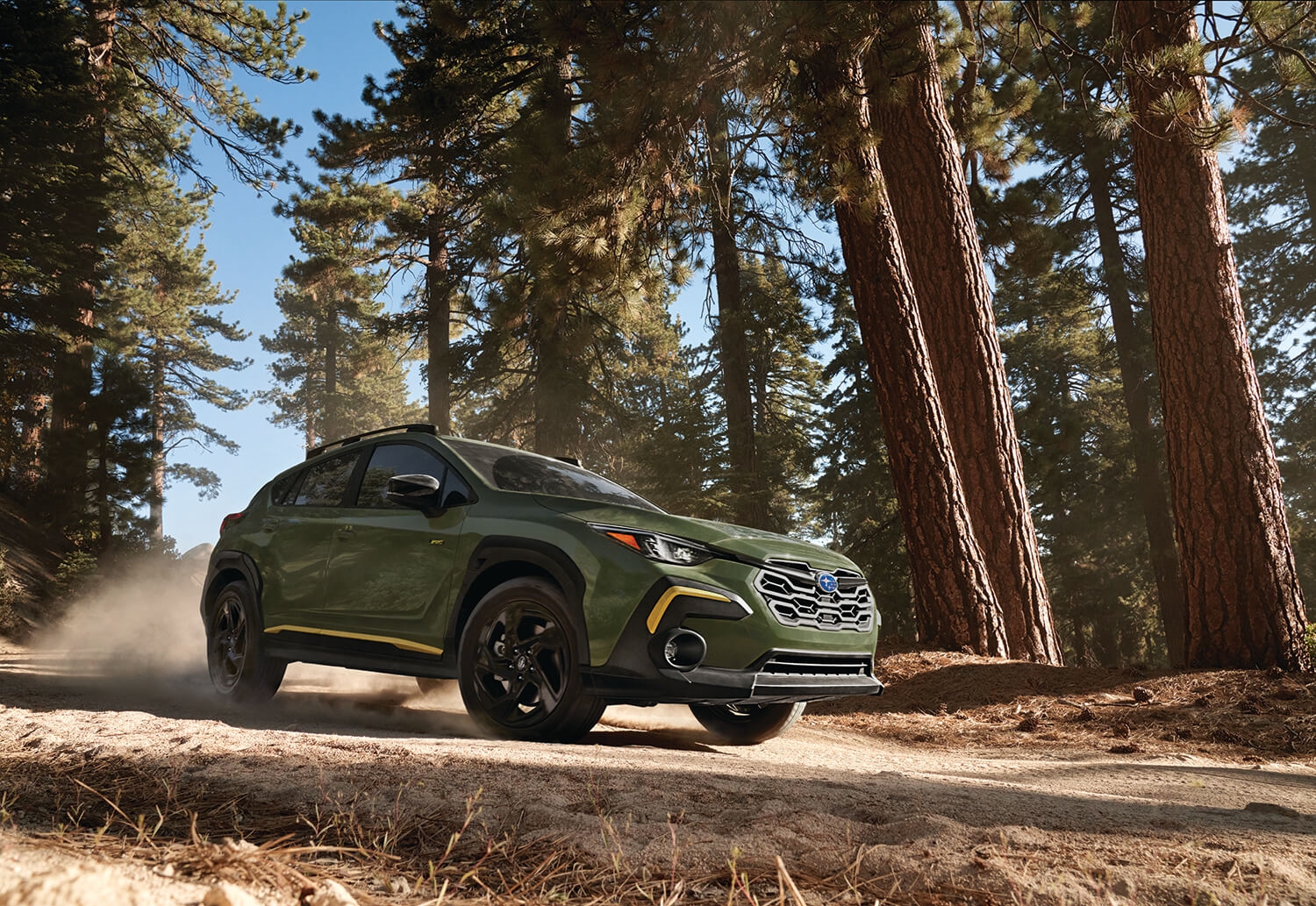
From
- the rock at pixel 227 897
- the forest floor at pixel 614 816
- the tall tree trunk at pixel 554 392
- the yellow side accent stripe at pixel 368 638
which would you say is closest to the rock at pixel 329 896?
the forest floor at pixel 614 816

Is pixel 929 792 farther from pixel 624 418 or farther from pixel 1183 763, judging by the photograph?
pixel 624 418


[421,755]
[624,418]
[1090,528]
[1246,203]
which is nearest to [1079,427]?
[1090,528]

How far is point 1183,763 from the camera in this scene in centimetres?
518

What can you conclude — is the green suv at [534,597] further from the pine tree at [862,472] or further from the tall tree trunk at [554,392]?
the pine tree at [862,472]

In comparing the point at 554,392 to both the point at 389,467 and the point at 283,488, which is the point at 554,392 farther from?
the point at 389,467

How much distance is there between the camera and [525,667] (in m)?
4.77

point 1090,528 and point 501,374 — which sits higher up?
point 501,374

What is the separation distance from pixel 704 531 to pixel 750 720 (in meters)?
1.62

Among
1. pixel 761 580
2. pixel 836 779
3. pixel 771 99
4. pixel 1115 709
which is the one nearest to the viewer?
pixel 836 779

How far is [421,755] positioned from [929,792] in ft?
6.76

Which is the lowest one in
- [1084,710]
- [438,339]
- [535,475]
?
[1084,710]

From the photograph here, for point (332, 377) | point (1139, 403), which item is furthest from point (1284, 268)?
point (332, 377)

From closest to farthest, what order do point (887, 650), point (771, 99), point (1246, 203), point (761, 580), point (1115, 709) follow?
point (761, 580), point (1115, 709), point (771, 99), point (887, 650), point (1246, 203)

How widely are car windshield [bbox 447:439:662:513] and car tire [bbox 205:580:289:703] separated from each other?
2125 millimetres
